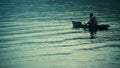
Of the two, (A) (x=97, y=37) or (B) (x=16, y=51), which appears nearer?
(B) (x=16, y=51)

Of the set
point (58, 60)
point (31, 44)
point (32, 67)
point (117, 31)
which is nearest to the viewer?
point (32, 67)

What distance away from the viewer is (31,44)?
32.5m

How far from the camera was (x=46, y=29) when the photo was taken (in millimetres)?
42906

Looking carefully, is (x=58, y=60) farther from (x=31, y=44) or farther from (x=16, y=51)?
(x=31, y=44)

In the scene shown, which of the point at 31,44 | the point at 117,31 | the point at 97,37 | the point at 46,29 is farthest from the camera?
the point at 46,29

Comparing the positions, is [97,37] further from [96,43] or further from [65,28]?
[65,28]

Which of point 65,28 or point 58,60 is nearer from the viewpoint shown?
point 58,60

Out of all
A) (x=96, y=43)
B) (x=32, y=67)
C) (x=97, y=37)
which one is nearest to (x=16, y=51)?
(x=32, y=67)

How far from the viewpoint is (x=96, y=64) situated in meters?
25.0

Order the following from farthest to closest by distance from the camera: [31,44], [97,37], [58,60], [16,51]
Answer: [97,37]
[31,44]
[16,51]
[58,60]

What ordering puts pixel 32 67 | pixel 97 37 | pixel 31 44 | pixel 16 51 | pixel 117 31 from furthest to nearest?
pixel 117 31 → pixel 97 37 → pixel 31 44 → pixel 16 51 → pixel 32 67

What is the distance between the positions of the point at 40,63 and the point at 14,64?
5.91ft

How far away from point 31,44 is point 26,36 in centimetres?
463

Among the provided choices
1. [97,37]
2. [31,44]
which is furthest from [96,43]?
[31,44]
